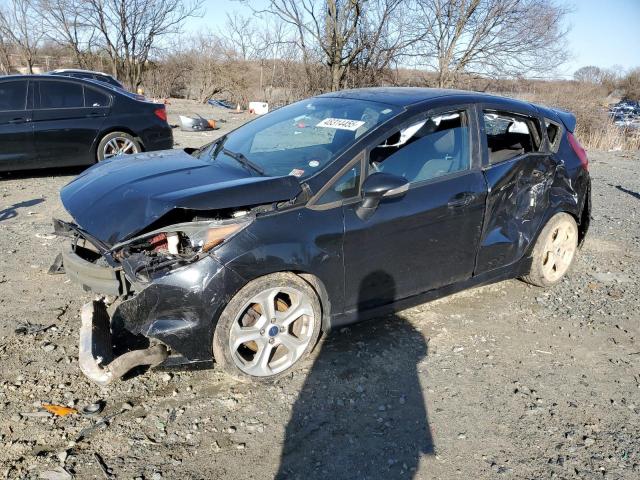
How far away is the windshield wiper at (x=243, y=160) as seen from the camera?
3.73 metres

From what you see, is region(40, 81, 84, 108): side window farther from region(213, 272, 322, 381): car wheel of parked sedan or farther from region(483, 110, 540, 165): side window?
region(483, 110, 540, 165): side window

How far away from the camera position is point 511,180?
4.20 m

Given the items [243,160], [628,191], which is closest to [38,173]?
[243,160]

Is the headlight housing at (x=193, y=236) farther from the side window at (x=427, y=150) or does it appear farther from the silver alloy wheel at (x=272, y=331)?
the side window at (x=427, y=150)

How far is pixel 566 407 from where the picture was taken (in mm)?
3232

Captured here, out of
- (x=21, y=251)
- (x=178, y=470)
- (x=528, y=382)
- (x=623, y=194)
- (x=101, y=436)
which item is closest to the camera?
(x=178, y=470)

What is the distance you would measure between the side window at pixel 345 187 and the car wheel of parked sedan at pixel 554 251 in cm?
207

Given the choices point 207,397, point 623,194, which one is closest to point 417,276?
point 207,397

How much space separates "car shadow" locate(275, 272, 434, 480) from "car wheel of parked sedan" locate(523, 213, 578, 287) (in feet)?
4.76

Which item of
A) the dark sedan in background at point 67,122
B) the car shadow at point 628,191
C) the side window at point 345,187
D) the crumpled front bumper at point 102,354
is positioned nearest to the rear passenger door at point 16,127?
the dark sedan in background at point 67,122

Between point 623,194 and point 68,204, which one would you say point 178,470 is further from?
point 623,194

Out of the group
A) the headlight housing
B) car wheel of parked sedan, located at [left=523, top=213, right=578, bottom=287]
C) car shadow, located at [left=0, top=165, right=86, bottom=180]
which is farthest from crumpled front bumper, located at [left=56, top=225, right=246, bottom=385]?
car shadow, located at [left=0, top=165, right=86, bottom=180]

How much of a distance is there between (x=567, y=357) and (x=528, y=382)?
0.54 meters

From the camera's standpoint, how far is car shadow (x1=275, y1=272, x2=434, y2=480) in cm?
268
